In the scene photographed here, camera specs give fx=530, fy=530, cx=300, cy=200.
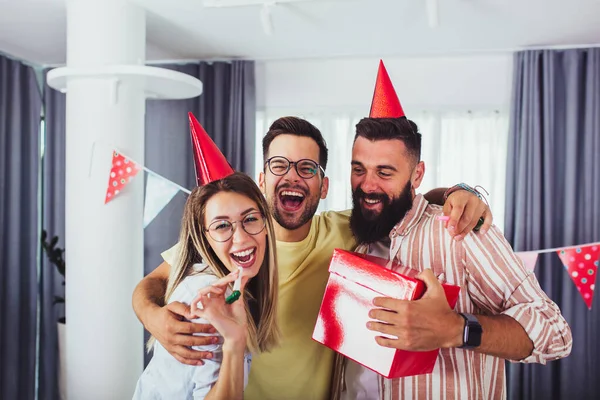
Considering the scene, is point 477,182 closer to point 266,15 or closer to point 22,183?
point 266,15

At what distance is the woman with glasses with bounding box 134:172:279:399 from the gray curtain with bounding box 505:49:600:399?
6.96ft

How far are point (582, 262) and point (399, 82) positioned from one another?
141 centimetres

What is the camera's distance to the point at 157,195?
7.48 feet

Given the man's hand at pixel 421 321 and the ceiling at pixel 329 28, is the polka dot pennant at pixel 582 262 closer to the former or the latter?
the ceiling at pixel 329 28

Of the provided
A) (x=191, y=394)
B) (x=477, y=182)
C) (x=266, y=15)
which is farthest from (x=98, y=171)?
(x=477, y=182)

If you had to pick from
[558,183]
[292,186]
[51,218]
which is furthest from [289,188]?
[51,218]

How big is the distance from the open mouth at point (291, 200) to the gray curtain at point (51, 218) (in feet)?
8.49

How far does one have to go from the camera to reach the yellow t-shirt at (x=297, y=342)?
4.20ft

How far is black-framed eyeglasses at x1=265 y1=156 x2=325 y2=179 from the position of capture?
1229 millimetres

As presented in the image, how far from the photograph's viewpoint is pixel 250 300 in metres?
1.20

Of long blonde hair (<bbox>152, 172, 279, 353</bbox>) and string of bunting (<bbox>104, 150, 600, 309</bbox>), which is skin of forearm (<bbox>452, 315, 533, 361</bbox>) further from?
string of bunting (<bbox>104, 150, 600, 309</bbox>)

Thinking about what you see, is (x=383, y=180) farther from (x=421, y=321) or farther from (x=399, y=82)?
(x=399, y=82)

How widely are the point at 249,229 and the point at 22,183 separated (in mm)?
2533

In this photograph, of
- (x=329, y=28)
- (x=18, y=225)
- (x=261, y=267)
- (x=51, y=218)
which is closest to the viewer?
(x=261, y=267)
